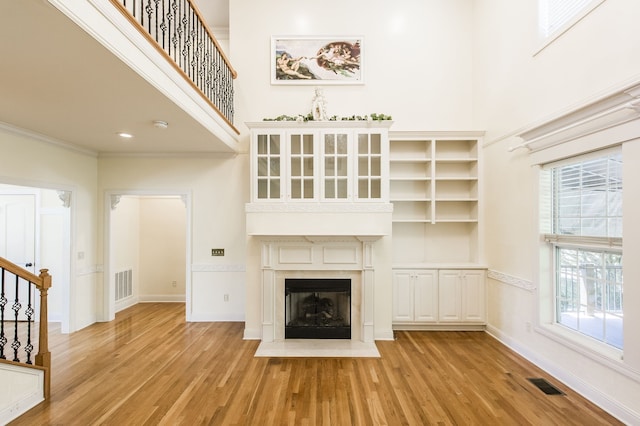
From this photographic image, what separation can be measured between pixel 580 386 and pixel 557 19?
3623 mm

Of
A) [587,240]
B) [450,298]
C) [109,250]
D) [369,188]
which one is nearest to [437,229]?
[450,298]

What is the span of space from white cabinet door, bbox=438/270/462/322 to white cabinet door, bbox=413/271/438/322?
0.07 meters

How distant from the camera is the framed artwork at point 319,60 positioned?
5.01 metres

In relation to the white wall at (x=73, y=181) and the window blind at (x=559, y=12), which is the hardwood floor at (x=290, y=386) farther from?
the window blind at (x=559, y=12)

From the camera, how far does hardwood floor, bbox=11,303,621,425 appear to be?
2.53 m

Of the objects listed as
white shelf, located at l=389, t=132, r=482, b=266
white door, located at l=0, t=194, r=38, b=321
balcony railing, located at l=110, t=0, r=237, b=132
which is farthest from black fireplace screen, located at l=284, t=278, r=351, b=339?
white door, located at l=0, t=194, r=38, b=321

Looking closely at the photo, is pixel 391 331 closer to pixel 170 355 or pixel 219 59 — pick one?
pixel 170 355

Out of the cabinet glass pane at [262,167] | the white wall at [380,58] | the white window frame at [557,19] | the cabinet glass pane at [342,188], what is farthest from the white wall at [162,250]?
the white window frame at [557,19]

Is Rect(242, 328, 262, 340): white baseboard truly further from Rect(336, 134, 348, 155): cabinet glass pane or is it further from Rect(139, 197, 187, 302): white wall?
Rect(336, 134, 348, 155): cabinet glass pane

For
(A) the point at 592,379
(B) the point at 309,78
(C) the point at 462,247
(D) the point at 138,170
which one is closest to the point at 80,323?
(D) the point at 138,170

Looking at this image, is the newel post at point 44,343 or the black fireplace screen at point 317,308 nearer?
the newel post at point 44,343

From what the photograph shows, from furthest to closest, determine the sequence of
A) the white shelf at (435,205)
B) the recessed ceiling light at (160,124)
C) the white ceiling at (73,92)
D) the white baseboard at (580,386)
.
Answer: the white shelf at (435,205) → the recessed ceiling light at (160,124) → the white baseboard at (580,386) → the white ceiling at (73,92)

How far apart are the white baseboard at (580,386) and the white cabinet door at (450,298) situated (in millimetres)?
665

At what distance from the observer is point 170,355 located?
12.2 ft
